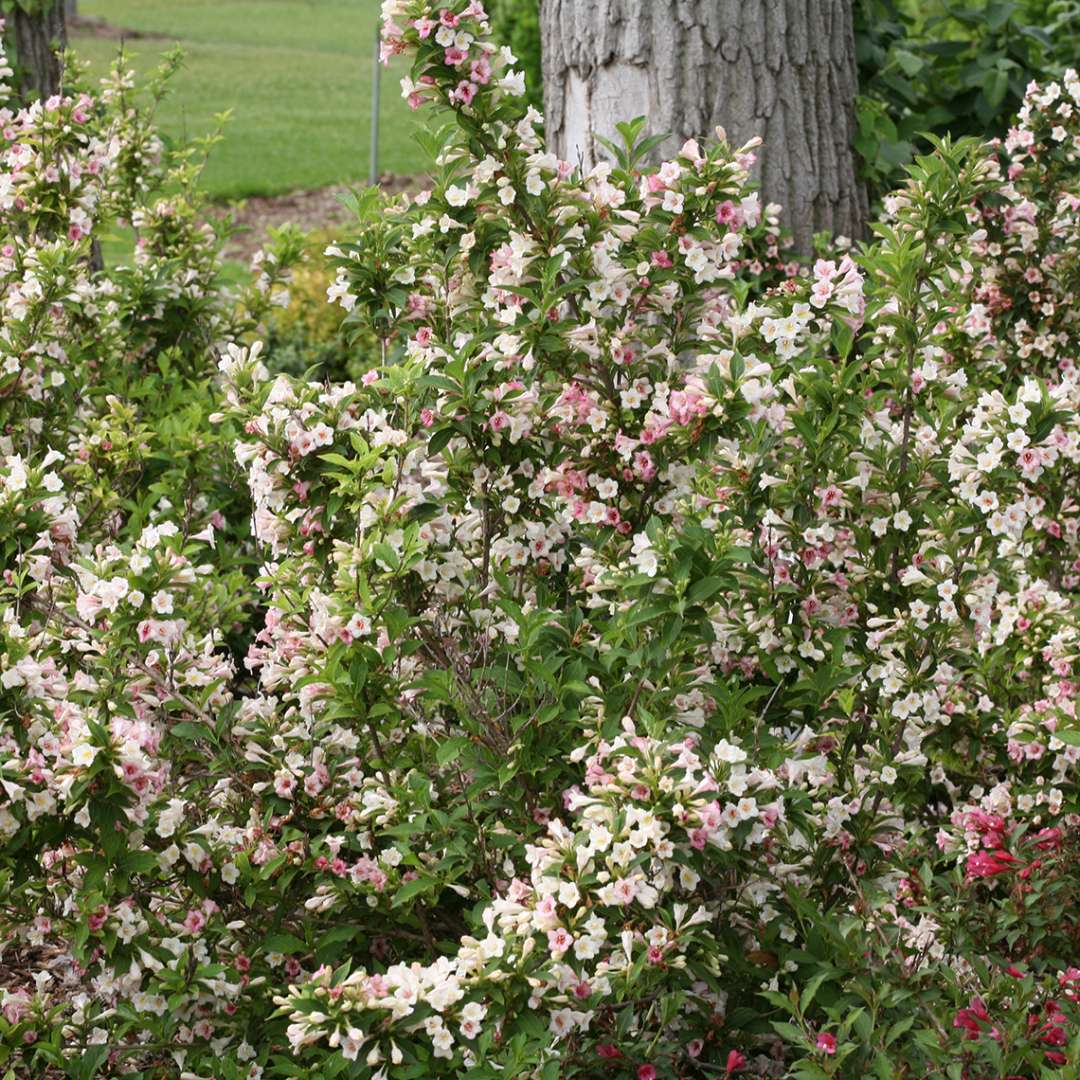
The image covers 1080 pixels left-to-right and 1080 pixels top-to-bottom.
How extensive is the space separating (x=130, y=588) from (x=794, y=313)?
1264 mm

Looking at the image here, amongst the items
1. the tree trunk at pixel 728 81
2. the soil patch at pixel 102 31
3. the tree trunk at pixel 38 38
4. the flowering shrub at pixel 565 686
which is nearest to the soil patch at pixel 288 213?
the tree trunk at pixel 38 38

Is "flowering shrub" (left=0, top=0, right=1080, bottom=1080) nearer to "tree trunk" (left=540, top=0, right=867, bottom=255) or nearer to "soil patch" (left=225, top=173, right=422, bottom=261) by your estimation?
"tree trunk" (left=540, top=0, right=867, bottom=255)

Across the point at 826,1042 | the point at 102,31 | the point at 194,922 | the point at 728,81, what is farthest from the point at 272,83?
the point at 826,1042

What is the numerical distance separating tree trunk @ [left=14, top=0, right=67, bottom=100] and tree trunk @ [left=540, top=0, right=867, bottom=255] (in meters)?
2.21

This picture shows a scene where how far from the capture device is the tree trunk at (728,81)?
469 centimetres

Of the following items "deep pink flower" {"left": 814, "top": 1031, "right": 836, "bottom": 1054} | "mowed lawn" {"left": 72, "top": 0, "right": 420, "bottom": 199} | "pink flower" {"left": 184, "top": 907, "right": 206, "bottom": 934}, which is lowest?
"pink flower" {"left": 184, "top": 907, "right": 206, "bottom": 934}

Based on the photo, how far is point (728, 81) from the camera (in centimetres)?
473

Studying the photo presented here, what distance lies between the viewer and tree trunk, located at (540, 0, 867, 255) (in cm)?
469

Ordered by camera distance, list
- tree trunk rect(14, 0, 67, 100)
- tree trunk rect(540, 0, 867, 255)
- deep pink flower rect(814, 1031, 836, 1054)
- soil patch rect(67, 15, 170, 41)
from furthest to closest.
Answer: soil patch rect(67, 15, 170, 41), tree trunk rect(14, 0, 67, 100), tree trunk rect(540, 0, 867, 255), deep pink flower rect(814, 1031, 836, 1054)

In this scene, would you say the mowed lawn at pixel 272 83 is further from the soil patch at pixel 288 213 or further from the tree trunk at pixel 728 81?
the tree trunk at pixel 728 81

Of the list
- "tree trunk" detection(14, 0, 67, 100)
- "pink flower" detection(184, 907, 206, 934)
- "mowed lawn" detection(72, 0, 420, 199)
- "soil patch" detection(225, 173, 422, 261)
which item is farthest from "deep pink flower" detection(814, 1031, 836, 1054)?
"soil patch" detection(225, 173, 422, 261)

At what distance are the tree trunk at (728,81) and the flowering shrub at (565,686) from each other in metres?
1.89

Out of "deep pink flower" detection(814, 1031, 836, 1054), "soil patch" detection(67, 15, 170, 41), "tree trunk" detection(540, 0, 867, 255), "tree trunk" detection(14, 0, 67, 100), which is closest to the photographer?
"deep pink flower" detection(814, 1031, 836, 1054)

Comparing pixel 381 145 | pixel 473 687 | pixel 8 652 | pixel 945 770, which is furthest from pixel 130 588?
pixel 381 145
